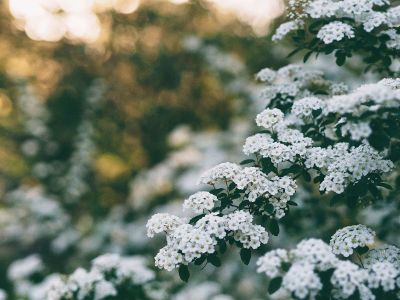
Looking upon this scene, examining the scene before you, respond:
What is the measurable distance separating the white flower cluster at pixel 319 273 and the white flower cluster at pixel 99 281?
163 cm

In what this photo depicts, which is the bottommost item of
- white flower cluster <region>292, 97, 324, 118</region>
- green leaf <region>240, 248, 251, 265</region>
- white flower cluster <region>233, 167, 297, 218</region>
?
green leaf <region>240, 248, 251, 265</region>

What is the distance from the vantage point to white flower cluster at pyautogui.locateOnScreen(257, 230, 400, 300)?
210 cm

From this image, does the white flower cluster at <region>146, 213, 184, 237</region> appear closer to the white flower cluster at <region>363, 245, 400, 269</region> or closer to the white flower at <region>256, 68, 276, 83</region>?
the white flower cluster at <region>363, 245, 400, 269</region>

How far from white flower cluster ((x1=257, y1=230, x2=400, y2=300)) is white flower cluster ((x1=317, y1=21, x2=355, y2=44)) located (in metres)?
1.21

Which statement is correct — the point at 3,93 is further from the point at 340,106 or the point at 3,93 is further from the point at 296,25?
the point at 340,106

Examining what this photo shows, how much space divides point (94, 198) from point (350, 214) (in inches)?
158

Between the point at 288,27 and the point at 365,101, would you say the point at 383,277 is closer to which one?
the point at 365,101

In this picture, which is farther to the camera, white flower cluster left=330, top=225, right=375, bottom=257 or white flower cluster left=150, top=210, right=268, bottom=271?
white flower cluster left=330, top=225, right=375, bottom=257

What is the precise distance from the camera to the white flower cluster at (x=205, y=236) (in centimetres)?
248

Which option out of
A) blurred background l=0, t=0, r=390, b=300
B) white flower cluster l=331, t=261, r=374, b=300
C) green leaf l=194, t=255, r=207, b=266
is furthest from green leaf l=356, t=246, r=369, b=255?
blurred background l=0, t=0, r=390, b=300

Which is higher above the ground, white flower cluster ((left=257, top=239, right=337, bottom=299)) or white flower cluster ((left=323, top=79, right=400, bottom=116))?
white flower cluster ((left=323, top=79, right=400, bottom=116))

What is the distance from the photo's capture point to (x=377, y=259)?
268 cm

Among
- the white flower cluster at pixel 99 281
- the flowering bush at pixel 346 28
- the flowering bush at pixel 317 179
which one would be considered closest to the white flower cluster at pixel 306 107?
the flowering bush at pixel 317 179

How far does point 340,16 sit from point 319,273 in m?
1.67
